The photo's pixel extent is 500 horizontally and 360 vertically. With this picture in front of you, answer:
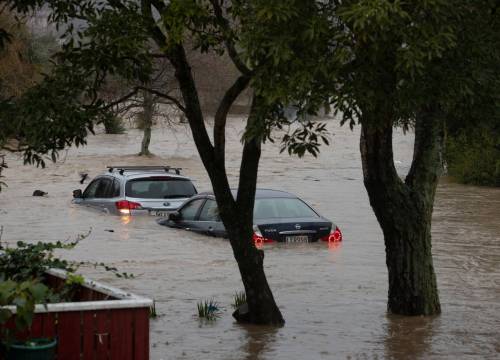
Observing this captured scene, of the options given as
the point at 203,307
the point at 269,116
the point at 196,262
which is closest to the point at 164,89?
the point at 196,262

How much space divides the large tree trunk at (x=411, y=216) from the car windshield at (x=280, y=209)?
6.62 meters

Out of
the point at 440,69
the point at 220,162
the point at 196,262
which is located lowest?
the point at 196,262

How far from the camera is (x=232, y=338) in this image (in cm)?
1212

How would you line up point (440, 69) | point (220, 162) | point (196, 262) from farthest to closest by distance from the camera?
point (196, 262) → point (220, 162) → point (440, 69)

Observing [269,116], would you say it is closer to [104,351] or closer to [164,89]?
[104,351]

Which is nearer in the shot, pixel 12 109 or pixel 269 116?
pixel 269 116

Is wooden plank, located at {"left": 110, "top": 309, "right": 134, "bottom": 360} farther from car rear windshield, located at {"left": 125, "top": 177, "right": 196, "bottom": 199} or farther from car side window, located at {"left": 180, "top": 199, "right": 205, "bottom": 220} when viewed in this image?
car rear windshield, located at {"left": 125, "top": 177, "right": 196, "bottom": 199}

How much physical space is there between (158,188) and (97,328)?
616 inches

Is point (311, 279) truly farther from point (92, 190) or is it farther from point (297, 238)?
point (92, 190)

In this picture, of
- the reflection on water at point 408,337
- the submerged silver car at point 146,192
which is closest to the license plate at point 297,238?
the submerged silver car at point 146,192

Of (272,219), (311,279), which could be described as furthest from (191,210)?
(311,279)

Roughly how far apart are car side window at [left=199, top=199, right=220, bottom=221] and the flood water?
0.44m

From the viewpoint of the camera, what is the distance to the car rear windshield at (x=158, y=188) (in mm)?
22781

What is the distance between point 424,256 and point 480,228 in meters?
13.8
